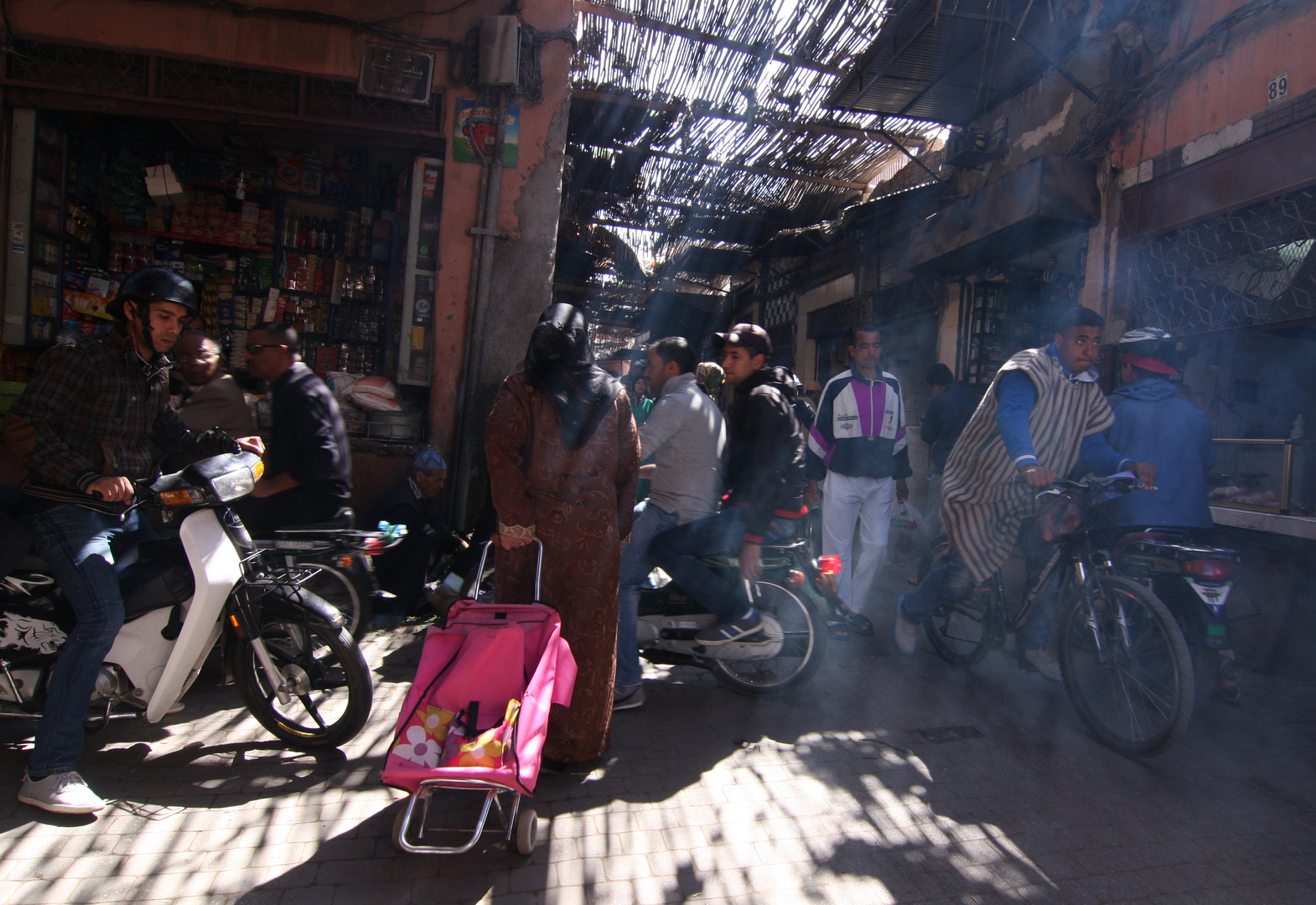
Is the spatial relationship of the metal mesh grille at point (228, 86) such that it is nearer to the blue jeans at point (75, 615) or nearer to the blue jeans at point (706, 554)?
the blue jeans at point (75, 615)

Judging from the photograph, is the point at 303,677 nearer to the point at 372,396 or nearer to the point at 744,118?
the point at 372,396

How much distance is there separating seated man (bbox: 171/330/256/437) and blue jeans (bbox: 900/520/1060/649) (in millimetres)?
3867

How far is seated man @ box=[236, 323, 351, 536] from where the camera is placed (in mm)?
3945

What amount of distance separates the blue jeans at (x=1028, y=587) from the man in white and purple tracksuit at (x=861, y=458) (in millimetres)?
719

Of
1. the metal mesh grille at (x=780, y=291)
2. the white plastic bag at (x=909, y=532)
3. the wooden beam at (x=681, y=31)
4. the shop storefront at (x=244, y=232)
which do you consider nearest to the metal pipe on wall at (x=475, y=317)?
the shop storefront at (x=244, y=232)

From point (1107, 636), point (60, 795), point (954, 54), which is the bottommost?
point (60, 795)

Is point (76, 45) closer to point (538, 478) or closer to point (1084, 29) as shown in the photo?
point (538, 478)

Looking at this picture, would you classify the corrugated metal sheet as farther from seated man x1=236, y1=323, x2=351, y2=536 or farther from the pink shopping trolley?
the pink shopping trolley

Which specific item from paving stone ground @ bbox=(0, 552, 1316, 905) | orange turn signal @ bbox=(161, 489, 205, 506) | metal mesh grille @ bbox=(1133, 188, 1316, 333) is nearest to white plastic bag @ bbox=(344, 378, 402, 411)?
paving stone ground @ bbox=(0, 552, 1316, 905)

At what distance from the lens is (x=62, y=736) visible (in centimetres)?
263

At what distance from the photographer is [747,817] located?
2732 millimetres

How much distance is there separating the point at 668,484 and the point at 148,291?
2243mm

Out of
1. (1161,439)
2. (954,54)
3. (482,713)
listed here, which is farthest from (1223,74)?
(482,713)

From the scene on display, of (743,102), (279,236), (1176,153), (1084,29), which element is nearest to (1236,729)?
(1176,153)
